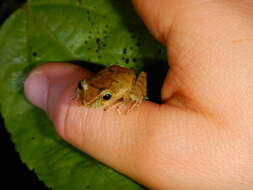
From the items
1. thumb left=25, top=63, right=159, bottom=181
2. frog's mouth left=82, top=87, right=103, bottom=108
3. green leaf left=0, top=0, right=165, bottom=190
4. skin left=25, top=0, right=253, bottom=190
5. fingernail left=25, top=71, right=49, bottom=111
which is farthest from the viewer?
green leaf left=0, top=0, right=165, bottom=190

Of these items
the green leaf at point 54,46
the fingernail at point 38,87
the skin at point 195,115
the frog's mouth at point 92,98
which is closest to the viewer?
the skin at point 195,115

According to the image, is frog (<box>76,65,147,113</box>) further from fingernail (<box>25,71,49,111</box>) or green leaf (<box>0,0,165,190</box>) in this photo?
fingernail (<box>25,71,49,111</box>)

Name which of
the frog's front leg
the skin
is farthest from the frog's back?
the skin

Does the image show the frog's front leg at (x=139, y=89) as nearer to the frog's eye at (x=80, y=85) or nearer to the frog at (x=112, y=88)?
the frog at (x=112, y=88)

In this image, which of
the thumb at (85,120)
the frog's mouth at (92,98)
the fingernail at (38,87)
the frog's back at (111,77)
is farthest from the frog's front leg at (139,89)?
the fingernail at (38,87)

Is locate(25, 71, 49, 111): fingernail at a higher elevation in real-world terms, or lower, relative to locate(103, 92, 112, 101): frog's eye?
higher

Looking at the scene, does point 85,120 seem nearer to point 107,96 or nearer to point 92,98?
point 92,98
